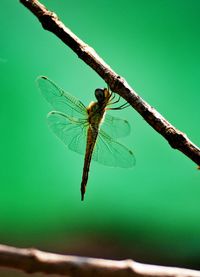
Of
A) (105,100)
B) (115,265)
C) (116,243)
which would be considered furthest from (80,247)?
(115,265)

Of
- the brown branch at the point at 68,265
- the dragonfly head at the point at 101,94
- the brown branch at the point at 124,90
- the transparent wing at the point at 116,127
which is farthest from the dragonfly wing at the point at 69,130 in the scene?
the brown branch at the point at 68,265

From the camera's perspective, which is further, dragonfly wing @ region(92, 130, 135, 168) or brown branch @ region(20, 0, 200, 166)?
dragonfly wing @ region(92, 130, 135, 168)

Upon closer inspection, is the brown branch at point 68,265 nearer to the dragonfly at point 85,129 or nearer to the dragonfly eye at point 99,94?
Answer: the dragonfly eye at point 99,94

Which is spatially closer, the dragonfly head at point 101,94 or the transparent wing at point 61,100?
the dragonfly head at point 101,94

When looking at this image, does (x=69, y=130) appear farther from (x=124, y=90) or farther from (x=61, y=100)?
(x=124, y=90)

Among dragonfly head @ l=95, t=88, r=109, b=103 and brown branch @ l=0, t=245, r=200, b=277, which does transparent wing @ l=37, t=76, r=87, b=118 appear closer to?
dragonfly head @ l=95, t=88, r=109, b=103

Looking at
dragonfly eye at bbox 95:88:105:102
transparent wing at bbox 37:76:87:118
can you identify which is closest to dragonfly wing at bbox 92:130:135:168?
transparent wing at bbox 37:76:87:118
